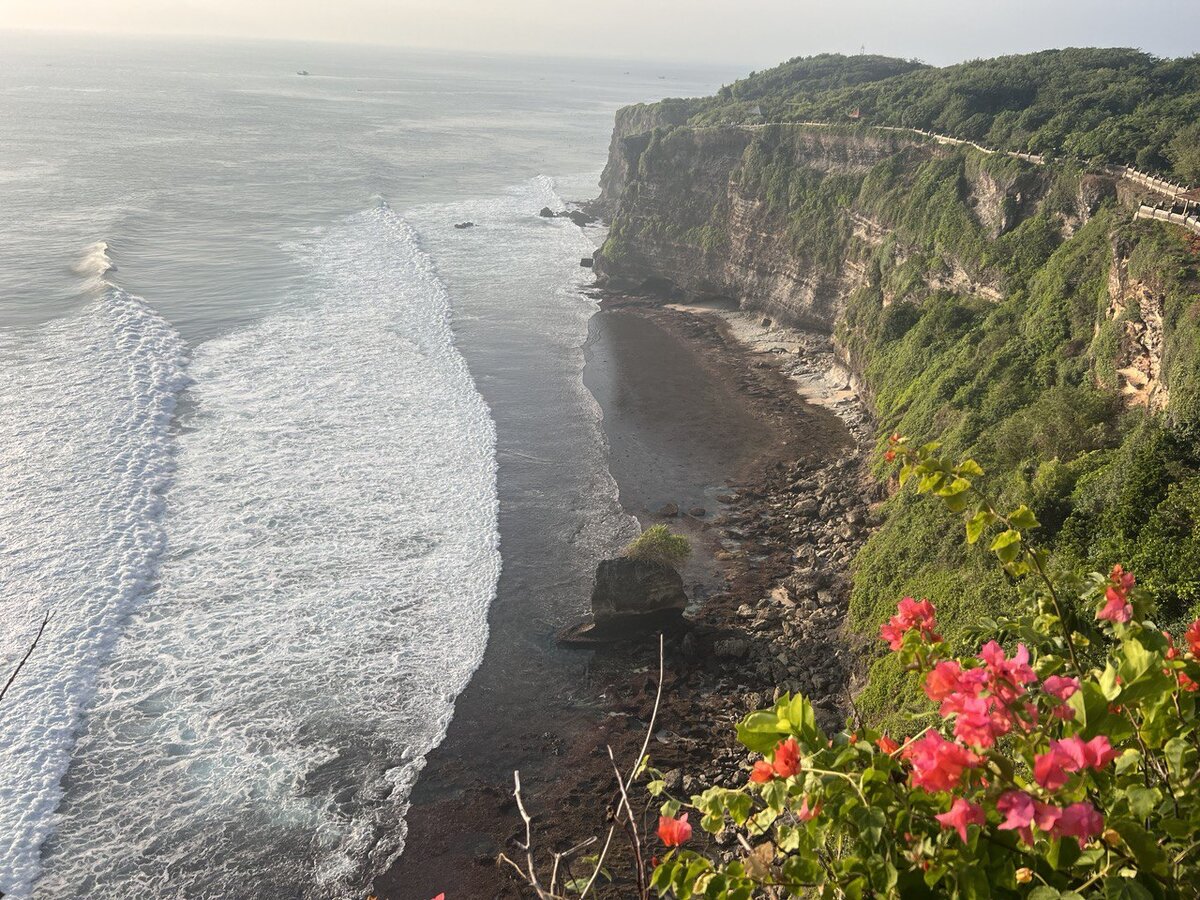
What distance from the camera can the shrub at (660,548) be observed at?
24938 mm

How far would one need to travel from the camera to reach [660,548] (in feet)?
82.8

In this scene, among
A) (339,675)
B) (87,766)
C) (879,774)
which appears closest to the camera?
(879,774)

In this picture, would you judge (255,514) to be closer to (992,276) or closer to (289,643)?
(289,643)

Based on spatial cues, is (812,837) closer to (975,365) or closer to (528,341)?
(975,365)

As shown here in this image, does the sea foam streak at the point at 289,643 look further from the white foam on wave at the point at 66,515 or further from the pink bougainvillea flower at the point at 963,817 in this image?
the pink bougainvillea flower at the point at 963,817

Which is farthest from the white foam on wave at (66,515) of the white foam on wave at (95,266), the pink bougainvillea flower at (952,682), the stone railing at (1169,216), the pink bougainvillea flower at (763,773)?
the stone railing at (1169,216)

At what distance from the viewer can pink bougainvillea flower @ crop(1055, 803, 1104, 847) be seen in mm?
3381

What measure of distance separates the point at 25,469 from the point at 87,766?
14.1m

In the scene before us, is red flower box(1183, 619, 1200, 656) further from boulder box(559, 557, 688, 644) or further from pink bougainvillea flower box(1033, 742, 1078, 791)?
boulder box(559, 557, 688, 644)

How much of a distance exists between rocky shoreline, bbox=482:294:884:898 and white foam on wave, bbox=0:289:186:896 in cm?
1051

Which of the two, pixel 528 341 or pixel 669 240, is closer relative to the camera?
pixel 528 341

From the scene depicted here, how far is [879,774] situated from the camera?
4.13 metres

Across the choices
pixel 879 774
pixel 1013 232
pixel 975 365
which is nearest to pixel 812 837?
pixel 879 774

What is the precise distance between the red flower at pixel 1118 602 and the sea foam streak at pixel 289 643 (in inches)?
613
